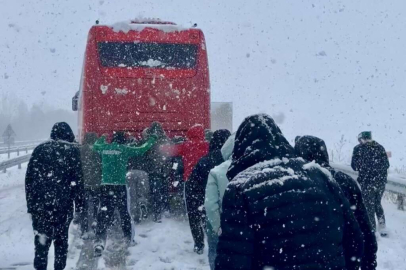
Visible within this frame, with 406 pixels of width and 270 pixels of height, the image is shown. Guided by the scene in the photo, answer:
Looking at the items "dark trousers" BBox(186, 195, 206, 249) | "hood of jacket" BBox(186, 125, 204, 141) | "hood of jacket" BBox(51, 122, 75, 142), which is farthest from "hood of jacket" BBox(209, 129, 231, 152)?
"hood of jacket" BBox(51, 122, 75, 142)

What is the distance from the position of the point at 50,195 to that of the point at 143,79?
4.87 metres

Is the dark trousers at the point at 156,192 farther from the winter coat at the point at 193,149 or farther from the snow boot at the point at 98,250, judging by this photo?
the snow boot at the point at 98,250

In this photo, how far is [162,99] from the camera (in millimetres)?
9805

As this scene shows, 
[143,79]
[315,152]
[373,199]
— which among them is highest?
[143,79]

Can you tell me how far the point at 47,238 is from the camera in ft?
17.4

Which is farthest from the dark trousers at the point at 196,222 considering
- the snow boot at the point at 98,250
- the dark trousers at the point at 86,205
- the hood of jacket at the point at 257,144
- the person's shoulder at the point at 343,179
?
the hood of jacket at the point at 257,144

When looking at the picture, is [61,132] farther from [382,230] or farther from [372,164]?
[382,230]

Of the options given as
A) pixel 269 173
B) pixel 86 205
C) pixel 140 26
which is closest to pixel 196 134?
pixel 86 205

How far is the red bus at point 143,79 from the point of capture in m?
9.52

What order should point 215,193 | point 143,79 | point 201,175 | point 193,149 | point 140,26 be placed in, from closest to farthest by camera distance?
point 215,193, point 201,175, point 193,149, point 143,79, point 140,26

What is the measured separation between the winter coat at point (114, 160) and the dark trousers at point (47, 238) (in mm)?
1348

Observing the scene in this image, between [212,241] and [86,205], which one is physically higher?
[212,241]

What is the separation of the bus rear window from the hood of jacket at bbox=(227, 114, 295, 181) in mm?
7525

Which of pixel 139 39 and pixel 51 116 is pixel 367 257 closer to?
pixel 139 39
